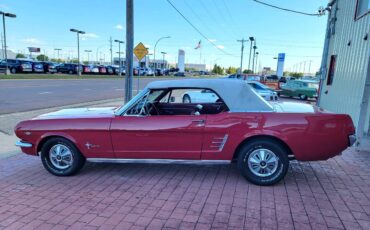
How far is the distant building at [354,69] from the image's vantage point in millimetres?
6395

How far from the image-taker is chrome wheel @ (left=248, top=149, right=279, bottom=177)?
4172 mm

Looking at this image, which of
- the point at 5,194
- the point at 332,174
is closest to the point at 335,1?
the point at 332,174

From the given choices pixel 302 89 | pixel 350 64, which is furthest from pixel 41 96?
pixel 302 89

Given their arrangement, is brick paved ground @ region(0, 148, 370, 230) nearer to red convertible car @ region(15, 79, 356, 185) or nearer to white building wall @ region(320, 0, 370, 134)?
red convertible car @ region(15, 79, 356, 185)

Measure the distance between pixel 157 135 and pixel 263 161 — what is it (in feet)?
5.20

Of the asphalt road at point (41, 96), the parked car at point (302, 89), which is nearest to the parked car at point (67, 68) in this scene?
the asphalt road at point (41, 96)

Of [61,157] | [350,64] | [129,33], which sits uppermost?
[129,33]

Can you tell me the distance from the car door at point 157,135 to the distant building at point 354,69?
429 cm

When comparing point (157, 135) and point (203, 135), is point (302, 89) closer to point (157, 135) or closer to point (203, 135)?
point (203, 135)

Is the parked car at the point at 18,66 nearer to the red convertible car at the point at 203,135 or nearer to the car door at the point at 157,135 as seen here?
the red convertible car at the point at 203,135

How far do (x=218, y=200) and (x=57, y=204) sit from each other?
81.6 inches

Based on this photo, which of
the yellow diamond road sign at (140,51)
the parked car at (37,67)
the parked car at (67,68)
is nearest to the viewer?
the yellow diamond road sign at (140,51)

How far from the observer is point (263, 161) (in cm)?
419

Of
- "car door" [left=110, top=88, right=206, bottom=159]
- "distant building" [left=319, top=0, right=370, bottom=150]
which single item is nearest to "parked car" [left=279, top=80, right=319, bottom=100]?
"distant building" [left=319, top=0, right=370, bottom=150]
